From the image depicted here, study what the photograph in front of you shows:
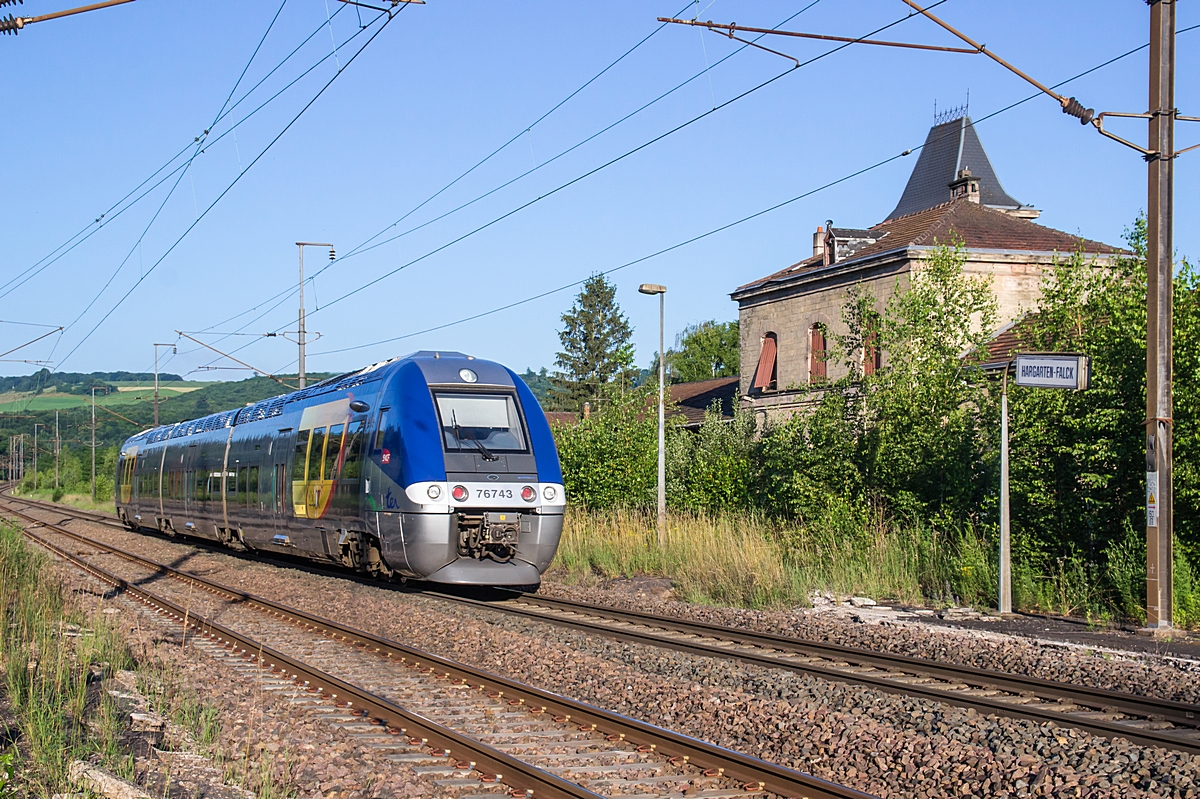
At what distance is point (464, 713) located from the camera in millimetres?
8781

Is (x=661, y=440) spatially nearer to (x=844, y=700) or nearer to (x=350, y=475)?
(x=350, y=475)

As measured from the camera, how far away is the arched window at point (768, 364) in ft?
120

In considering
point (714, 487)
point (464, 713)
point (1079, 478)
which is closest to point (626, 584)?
point (714, 487)

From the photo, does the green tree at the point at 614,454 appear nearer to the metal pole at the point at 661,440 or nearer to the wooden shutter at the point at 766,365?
the metal pole at the point at 661,440

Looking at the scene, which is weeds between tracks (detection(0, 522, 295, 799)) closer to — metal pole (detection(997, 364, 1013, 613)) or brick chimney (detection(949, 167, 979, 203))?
metal pole (detection(997, 364, 1013, 613))

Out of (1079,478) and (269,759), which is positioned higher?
(1079,478)

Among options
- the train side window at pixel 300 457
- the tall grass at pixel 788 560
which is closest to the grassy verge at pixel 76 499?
the train side window at pixel 300 457

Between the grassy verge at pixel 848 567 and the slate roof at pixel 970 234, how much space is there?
42.3 feet

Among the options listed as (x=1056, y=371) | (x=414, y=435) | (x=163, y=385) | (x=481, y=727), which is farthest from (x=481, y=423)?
(x=163, y=385)

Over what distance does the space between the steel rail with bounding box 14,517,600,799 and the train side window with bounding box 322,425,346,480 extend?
132 inches

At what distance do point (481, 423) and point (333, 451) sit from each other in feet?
10.9

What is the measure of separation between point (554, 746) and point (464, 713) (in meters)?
1.40

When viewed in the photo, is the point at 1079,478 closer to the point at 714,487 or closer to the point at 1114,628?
the point at 1114,628

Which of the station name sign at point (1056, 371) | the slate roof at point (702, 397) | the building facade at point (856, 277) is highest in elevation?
the building facade at point (856, 277)
